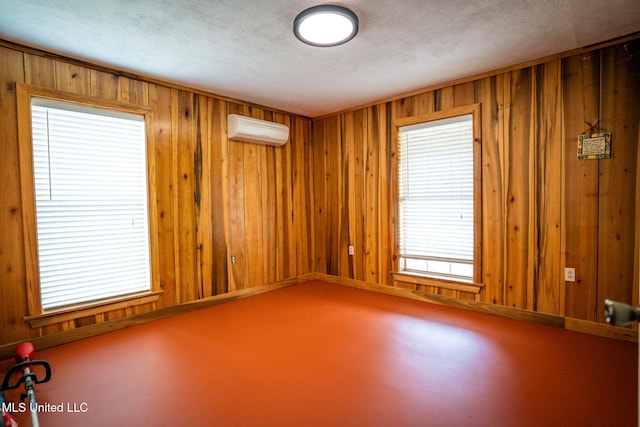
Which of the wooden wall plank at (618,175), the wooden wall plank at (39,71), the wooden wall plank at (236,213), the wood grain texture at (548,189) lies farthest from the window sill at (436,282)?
the wooden wall plank at (39,71)

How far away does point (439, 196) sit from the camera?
11.4 feet

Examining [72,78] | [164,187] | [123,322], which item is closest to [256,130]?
[164,187]

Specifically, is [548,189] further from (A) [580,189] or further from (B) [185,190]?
(B) [185,190]

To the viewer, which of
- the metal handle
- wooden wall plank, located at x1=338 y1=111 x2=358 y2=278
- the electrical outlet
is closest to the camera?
the metal handle

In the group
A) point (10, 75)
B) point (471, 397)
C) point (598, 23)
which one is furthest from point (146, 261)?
point (598, 23)

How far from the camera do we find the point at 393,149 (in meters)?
3.82

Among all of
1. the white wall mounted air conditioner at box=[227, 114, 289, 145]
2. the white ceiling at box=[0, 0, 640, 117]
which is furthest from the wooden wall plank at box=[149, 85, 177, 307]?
the white wall mounted air conditioner at box=[227, 114, 289, 145]

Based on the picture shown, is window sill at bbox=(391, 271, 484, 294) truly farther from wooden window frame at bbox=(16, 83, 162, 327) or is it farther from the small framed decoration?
wooden window frame at bbox=(16, 83, 162, 327)

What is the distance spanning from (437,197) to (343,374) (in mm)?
2236

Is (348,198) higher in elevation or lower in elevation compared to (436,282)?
higher

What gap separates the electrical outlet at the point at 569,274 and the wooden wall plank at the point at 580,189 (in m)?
0.03

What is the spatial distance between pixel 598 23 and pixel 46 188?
14.3 ft

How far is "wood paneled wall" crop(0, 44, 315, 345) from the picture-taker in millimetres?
2367

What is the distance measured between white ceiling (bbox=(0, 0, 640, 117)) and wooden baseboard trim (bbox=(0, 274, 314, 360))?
2313 mm
